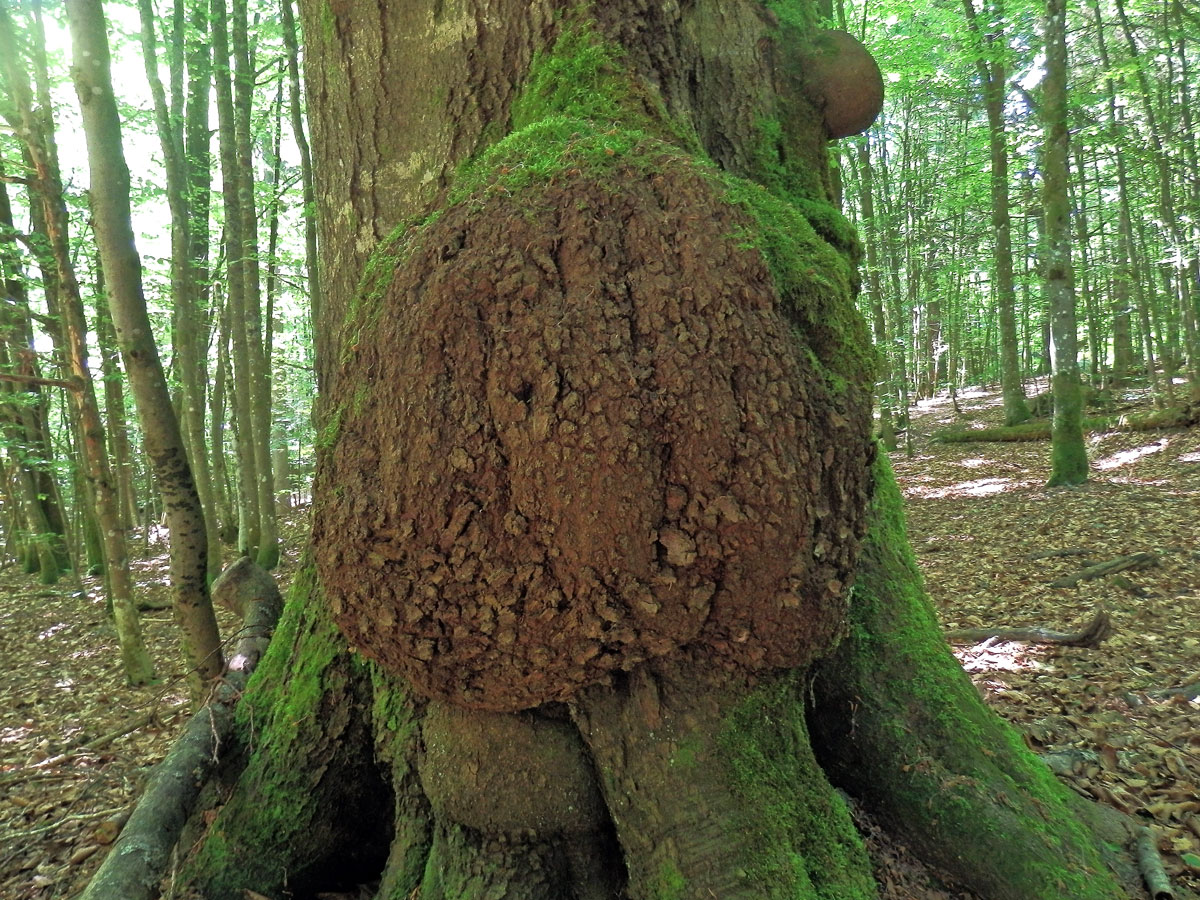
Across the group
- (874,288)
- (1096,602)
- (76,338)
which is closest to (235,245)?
(76,338)

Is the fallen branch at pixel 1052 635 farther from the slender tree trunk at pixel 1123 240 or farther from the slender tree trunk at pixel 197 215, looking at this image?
the slender tree trunk at pixel 1123 240

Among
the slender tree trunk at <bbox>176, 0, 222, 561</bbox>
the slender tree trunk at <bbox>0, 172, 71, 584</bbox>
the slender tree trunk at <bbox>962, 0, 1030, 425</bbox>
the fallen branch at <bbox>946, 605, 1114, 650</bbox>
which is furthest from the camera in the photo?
the slender tree trunk at <bbox>962, 0, 1030, 425</bbox>

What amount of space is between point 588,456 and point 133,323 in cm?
329

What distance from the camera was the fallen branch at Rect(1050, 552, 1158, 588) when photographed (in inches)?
236

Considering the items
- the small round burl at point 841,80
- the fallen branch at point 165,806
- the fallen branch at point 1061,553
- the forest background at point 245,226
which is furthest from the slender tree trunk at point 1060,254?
the fallen branch at point 165,806

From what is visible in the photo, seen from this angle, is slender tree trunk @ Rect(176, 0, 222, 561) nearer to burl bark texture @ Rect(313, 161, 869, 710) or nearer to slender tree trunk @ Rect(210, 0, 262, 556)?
slender tree trunk @ Rect(210, 0, 262, 556)

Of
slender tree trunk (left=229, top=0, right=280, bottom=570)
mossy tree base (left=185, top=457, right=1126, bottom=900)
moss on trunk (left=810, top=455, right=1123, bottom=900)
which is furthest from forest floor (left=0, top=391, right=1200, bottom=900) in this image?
slender tree trunk (left=229, top=0, right=280, bottom=570)

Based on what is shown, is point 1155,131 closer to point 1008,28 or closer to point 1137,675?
point 1008,28

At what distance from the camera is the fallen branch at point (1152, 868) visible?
203cm

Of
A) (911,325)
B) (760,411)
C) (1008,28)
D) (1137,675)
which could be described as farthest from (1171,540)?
(911,325)

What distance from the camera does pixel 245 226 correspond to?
9.61 metres

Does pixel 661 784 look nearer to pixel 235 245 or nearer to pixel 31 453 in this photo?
pixel 235 245

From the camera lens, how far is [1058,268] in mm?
9188

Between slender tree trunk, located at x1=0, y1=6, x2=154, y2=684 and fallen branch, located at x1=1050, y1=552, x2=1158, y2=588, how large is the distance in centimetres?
768
